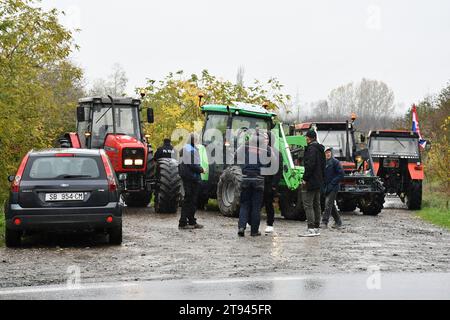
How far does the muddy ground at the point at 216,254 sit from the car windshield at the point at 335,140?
7.06 m

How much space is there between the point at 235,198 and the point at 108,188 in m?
5.97

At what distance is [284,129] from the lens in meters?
20.1

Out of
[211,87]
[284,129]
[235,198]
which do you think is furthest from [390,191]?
[211,87]

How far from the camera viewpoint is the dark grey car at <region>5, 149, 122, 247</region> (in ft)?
40.1

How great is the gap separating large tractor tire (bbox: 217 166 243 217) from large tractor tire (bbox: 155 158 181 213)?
3.60ft

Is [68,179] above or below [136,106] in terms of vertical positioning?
below

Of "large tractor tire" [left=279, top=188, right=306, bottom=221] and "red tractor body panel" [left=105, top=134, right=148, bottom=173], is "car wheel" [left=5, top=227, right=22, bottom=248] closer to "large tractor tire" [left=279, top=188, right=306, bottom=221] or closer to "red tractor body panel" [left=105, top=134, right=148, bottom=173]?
"red tractor body panel" [left=105, top=134, right=148, bottom=173]

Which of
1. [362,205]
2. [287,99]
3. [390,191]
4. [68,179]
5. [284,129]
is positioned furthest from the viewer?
[287,99]

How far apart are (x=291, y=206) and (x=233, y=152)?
6.69ft

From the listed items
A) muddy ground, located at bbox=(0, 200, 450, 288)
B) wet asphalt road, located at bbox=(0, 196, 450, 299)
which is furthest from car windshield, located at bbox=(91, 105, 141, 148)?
wet asphalt road, located at bbox=(0, 196, 450, 299)

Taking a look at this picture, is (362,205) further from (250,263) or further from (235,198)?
(250,263)

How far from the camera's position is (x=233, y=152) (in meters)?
19.4

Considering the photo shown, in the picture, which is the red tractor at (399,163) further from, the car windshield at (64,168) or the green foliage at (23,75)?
the car windshield at (64,168)

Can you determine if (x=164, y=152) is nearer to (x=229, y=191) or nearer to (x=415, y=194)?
(x=229, y=191)
